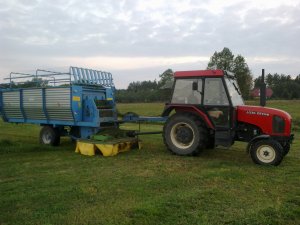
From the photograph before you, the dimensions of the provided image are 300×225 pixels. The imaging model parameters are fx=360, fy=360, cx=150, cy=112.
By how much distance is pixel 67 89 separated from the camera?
1107 cm

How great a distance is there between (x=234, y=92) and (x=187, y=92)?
1.24 metres

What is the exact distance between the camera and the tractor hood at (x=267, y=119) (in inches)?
336

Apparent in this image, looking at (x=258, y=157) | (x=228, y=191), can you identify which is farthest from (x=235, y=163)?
(x=228, y=191)

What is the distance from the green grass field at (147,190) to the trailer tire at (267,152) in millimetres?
198

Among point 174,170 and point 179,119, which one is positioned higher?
point 179,119

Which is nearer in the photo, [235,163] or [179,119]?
[235,163]

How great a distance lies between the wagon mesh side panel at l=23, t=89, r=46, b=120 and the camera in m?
11.9

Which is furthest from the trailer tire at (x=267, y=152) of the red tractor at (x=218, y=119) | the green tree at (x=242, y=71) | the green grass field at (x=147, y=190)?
the green tree at (x=242, y=71)

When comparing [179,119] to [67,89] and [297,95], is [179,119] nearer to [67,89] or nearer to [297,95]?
[67,89]

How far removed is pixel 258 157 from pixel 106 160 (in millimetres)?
3758

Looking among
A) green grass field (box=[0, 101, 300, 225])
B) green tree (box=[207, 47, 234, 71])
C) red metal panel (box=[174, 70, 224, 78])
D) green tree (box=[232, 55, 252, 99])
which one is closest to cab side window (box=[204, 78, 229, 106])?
red metal panel (box=[174, 70, 224, 78])

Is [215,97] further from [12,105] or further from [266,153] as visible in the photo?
[12,105]

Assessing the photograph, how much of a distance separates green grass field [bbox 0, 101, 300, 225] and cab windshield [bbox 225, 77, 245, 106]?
1.49m

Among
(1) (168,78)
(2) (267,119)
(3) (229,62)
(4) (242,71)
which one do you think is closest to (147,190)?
(2) (267,119)
